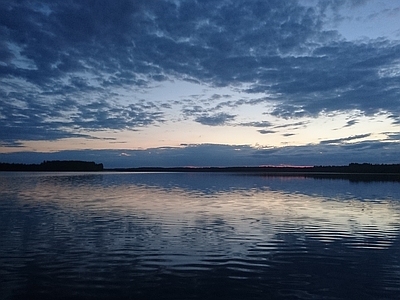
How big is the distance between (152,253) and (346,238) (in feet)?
39.7

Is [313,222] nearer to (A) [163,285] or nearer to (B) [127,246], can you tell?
(B) [127,246]

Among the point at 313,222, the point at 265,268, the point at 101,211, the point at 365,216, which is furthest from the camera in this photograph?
the point at 101,211

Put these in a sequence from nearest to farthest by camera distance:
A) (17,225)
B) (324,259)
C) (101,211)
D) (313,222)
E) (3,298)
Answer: (3,298) < (324,259) < (17,225) < (313,222) < (101,211)

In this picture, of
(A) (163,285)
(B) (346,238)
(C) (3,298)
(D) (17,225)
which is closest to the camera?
(C) (3,298)

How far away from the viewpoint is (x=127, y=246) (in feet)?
68.4

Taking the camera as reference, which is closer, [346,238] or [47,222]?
[346,238]

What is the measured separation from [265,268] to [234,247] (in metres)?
4.28

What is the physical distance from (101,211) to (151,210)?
4536 mm

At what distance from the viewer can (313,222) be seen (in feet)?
99.9

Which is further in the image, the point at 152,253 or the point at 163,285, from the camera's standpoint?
the point at 152,253

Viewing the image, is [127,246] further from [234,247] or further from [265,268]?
[265,268]

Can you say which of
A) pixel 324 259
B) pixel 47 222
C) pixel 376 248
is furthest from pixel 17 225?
pixel 376 248

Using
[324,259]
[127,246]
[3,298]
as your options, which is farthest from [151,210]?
[3,298]

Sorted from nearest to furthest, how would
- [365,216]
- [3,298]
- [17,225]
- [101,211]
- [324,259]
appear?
[3,298], [324,259], [17,225], [365,216], [101,211]
